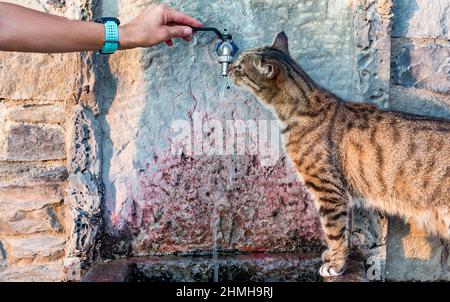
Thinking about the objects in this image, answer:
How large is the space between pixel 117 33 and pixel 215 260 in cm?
136

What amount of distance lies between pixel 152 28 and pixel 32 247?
141 centimetres

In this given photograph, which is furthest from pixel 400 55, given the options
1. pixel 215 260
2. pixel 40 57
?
pixel 40 57

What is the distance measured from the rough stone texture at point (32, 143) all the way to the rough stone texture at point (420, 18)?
198cm

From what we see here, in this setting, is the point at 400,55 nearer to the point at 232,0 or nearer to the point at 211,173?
the point at 232,0

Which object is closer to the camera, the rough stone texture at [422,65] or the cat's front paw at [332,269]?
the cat's front paw at [332,269]

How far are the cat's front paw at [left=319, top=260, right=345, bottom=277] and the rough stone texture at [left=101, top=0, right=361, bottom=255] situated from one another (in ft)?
1.13

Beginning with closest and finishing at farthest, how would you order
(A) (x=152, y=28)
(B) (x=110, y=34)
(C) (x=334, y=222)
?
1. (B) (x=110, y=34)
2. (A) (x=152, y=28)
3. (C) (x=334, y=222)

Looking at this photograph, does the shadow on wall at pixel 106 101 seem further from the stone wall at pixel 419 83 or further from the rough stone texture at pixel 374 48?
the stone wall at pixel 419 83

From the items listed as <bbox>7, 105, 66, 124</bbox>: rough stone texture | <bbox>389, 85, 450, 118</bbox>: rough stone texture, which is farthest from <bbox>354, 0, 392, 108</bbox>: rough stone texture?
<bbox>7, 105, 66, 124</bbox>: rough stone texture

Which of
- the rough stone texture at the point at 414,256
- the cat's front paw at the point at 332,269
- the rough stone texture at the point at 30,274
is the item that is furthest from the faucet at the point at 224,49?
the rough stone texture at the point at 30,274

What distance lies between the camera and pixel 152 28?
3.50 metres

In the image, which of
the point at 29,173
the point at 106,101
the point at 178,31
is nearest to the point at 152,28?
the point at 178,31

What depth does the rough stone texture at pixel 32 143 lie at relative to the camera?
3.84 metres

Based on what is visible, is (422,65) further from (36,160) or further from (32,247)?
(32,247)
